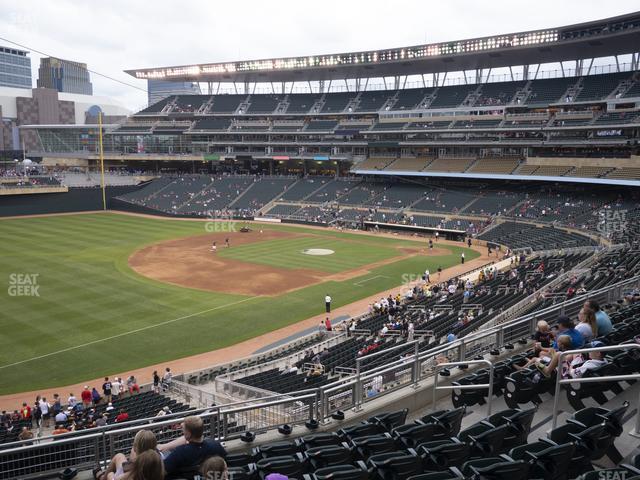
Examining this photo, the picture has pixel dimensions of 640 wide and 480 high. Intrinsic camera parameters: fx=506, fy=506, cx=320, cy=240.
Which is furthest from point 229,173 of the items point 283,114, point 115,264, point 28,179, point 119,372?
point 119,372

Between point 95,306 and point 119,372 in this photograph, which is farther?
point 95,306

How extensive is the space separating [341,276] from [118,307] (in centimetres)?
1683

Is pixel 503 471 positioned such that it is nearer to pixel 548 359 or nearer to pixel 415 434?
pixel 415 434

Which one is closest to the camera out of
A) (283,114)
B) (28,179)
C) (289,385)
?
(289,385)

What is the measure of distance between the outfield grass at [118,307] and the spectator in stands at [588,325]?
18.0 m

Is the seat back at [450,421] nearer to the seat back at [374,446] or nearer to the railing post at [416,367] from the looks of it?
the seat back at [374,446]

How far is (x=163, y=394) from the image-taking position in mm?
Result: 19375

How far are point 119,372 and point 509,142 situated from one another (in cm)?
5745

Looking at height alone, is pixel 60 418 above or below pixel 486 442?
below

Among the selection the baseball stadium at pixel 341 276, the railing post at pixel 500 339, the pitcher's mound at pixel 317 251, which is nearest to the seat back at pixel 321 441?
the baseball stadium at pixel 341 276

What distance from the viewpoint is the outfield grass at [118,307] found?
23.7 meters

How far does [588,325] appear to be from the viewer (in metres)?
9.45

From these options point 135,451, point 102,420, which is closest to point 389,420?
point 135,451

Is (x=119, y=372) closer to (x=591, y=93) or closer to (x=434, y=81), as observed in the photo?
(x=591, y=93)
